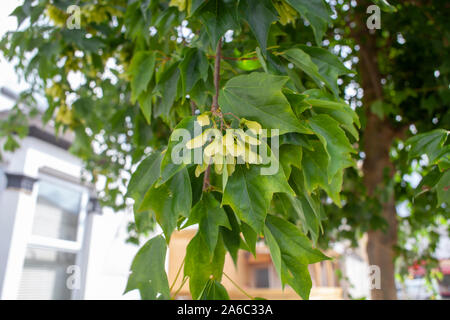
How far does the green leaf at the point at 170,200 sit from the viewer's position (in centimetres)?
40

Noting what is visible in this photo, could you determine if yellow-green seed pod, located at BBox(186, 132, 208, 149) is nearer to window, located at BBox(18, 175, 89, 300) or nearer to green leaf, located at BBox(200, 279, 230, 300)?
green leaf, located at BBox(200, 279, 230, 300)

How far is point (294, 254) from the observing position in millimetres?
404

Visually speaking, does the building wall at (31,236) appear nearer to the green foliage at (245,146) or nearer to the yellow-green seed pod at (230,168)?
the green foliage at (245,146)

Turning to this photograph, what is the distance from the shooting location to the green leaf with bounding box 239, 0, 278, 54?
412 mm

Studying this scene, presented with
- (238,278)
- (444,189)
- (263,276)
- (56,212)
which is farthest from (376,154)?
(56,212)

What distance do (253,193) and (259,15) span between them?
218mm

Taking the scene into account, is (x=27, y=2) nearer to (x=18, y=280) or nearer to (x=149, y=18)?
(x=149, y=18)

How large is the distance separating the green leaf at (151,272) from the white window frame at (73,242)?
245 cm

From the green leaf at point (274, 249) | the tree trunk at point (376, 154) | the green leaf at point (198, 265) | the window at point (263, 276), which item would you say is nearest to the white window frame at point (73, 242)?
the window at point (263, 276)

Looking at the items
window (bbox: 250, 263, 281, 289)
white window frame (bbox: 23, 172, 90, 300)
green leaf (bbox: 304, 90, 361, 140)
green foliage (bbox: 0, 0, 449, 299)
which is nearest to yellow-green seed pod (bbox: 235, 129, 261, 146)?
green foliage (bbox: 0, 0, 449, 299)

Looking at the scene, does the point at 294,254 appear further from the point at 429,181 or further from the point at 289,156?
the point at 429,181

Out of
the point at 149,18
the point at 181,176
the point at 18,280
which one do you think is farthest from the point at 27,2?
the point at 18,280

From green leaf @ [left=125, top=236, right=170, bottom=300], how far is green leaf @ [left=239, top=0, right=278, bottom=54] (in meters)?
0.29
